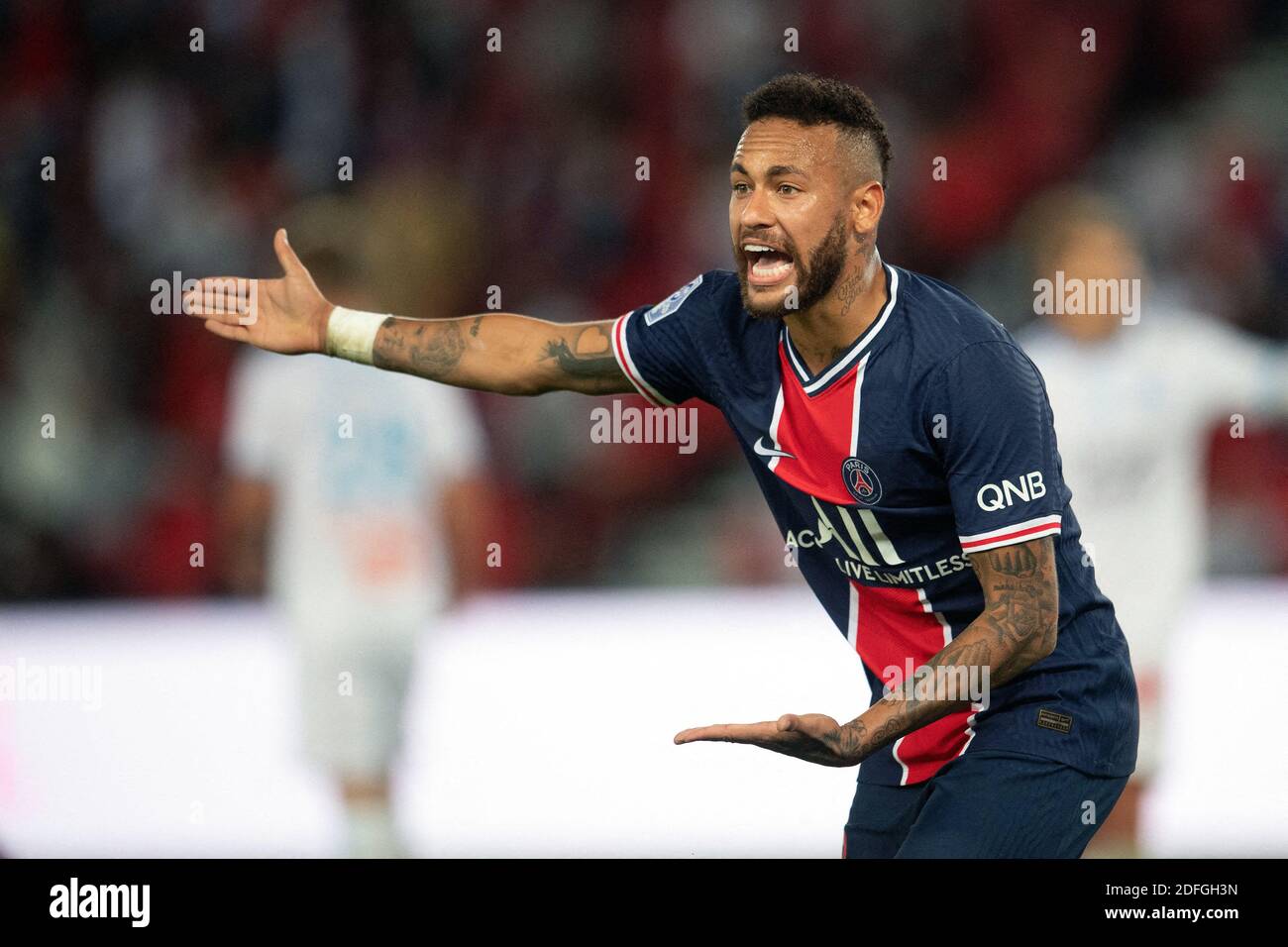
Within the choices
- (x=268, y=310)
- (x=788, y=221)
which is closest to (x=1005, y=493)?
(x=788, y=221)

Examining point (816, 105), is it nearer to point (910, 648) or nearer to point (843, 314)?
point (843, 314)

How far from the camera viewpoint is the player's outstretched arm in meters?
3.70

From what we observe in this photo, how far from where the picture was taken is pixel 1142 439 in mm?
5270

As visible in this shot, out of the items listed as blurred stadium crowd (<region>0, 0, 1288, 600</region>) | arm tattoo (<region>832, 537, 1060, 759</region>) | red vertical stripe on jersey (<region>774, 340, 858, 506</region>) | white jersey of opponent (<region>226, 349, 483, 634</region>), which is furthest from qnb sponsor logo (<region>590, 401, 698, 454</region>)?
arm tattoo (<region>832, 537, 1060, 759</region>)

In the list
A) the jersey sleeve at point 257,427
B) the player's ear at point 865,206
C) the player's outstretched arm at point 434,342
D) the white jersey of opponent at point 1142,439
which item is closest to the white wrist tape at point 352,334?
the player's outstretched arm at point 434,342

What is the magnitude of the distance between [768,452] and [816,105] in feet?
2.37

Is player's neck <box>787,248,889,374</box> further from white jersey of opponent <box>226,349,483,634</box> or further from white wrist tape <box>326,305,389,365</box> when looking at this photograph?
white jersey of opponent <box>226,349,483,634</box>

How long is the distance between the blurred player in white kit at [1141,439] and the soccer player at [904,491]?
1.89m

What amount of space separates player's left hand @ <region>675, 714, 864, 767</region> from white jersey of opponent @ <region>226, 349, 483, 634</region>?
2683 millimetres

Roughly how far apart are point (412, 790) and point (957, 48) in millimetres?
4535

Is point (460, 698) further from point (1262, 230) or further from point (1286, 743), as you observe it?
point (1262, 230)
